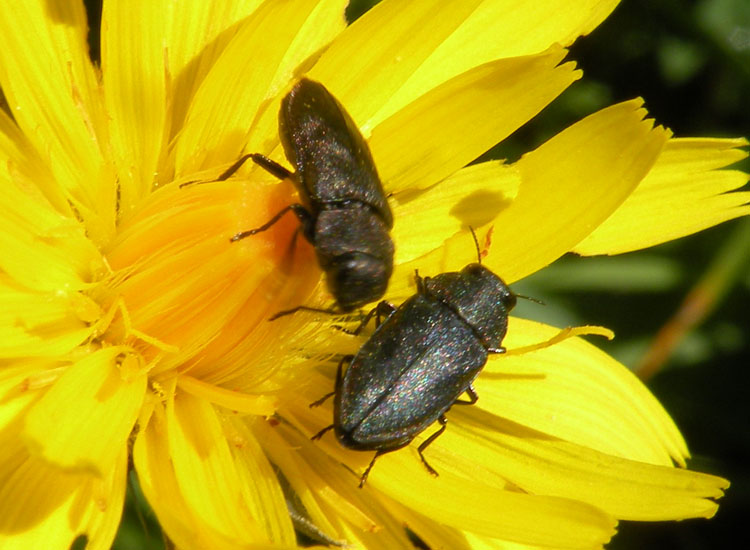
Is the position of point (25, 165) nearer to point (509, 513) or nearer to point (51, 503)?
point (51, 503)

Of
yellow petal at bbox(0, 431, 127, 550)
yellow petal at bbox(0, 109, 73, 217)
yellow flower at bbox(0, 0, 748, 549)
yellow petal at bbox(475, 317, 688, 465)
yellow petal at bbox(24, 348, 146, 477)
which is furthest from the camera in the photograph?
yellow petal at bbox(475, 317, 688, 465)

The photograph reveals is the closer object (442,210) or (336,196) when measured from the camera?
(336,196)

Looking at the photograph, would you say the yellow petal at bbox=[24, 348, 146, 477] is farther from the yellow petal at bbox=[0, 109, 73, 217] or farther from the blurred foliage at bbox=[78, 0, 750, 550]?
the blurred foliage at bbox=[78, 0, 750, 550]

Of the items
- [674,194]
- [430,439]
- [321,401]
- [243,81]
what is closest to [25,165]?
[243,81]

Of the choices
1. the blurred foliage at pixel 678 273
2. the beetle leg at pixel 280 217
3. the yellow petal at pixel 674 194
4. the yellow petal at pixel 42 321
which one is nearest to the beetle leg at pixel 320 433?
the beetle leg at pixel 280 217

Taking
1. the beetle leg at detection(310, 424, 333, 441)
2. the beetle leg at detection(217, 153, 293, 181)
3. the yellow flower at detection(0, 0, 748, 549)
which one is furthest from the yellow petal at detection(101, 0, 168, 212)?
the beetle leg at detection(310, 424, 333, 441)

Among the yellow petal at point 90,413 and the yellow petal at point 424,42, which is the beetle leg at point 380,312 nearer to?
the yellow petal at point 424,42

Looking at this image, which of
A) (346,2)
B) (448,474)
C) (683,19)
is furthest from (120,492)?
(683,19)
